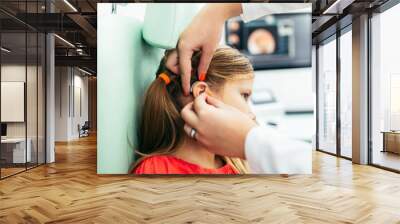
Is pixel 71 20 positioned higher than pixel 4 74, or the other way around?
pixel 71 20

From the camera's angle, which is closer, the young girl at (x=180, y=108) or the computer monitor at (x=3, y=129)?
the young girl at (x=180, y=108)

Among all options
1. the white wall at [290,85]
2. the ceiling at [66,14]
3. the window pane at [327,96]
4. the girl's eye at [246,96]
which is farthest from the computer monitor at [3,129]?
the window pane at [327,96]

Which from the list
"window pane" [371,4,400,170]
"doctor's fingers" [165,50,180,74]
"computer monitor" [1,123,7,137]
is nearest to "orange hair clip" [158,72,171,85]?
"doctor's fingers" [165,50,180,74]

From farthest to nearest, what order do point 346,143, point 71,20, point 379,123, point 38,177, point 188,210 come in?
point 346,143, point 71,20, point 379,123, point 38,177, point 188,210

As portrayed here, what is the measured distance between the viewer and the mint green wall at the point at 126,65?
6.29 metres

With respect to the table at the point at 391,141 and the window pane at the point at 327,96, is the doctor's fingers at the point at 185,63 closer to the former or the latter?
the table at the point at 391,141

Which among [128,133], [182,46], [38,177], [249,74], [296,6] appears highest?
[296,6]

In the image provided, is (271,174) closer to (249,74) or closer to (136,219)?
(249,74)

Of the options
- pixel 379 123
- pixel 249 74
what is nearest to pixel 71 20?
pixel 249 74

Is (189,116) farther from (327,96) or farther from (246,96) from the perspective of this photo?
(327,96)

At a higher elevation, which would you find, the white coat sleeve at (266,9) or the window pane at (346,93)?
the white coat sleeve at (266,9)

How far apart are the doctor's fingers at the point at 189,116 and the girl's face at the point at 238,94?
1.32 ft

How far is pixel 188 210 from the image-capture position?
4.37 meters

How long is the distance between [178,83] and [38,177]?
2812 mm
